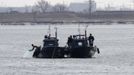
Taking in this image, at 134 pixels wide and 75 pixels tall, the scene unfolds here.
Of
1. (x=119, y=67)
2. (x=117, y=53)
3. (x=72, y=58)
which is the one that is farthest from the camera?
(x=117, y=53)

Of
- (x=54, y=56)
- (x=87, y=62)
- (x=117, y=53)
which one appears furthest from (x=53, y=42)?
(x=117, y=53)

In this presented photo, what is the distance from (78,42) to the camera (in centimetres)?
5938

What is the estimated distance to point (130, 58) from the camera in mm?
59812

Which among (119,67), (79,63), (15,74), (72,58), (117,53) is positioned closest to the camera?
(15,74)

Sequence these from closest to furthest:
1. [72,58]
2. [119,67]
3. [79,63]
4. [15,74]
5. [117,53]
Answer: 1. [15,74]
2. [119,67]
3. [79,63]
4. [72,58]
5. [117,53]

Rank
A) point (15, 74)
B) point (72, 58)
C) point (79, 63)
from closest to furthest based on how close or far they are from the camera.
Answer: point (15, 74), point (79, 63), point (72, 58)

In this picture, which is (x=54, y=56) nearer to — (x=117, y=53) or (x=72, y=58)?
(x=72, y=58)

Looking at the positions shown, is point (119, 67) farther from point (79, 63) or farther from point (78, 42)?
point (78, 42)

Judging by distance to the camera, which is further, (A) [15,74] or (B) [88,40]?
(B) [88,40]

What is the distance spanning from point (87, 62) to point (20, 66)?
6.09 m

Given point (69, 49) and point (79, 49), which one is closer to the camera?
point (79, 49)

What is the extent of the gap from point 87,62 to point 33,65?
488 cm

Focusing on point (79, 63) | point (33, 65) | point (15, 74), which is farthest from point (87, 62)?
point (15, 74)

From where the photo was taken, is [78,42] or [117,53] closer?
[78,42]
